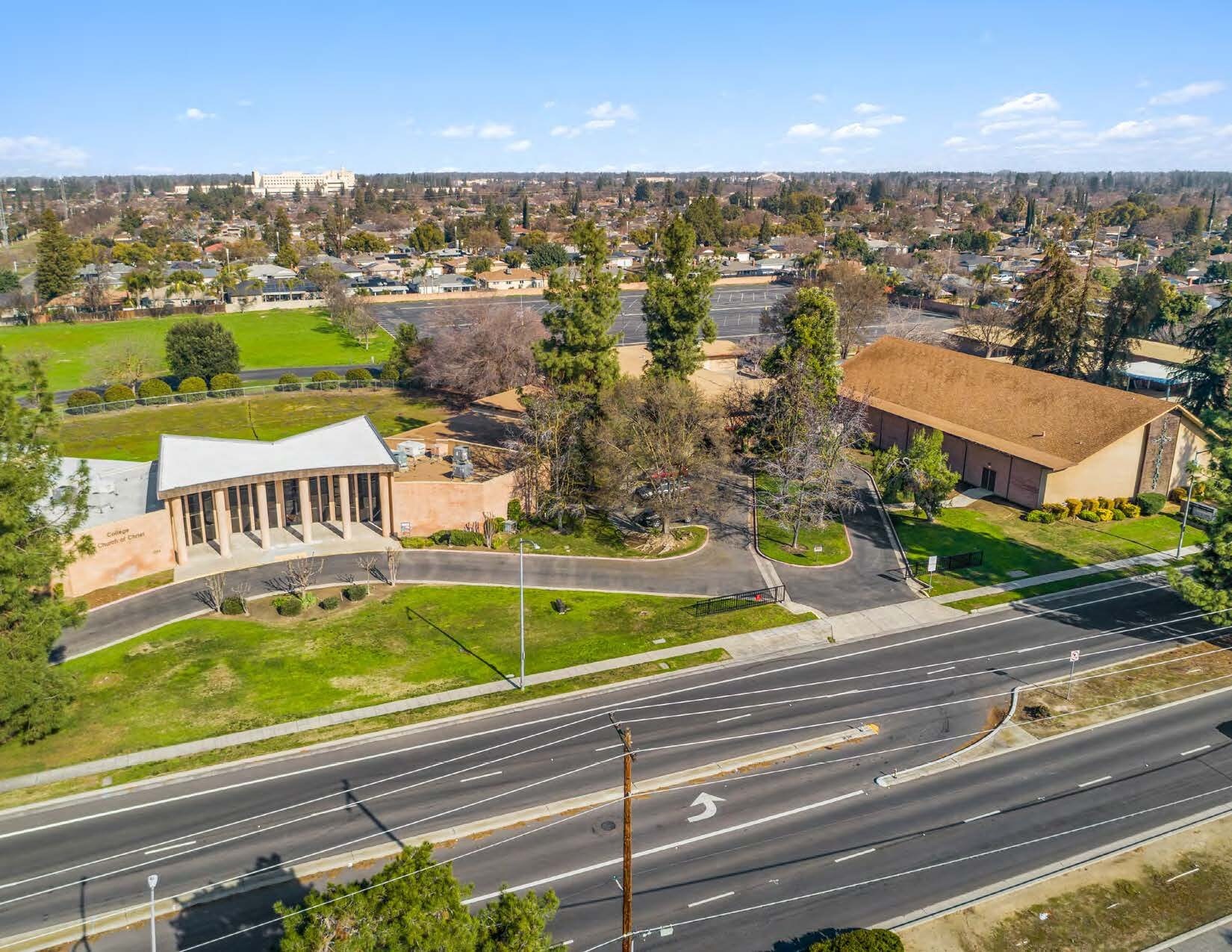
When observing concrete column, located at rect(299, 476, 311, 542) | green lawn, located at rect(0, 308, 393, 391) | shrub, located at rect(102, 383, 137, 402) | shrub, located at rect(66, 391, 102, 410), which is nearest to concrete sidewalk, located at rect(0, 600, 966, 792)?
concrete column, located at rect(299, 476, 311, 542)

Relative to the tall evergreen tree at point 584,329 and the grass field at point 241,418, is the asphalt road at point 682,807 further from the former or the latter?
the grass field at point 241,418

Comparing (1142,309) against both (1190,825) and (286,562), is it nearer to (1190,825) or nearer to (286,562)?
(1190,825)

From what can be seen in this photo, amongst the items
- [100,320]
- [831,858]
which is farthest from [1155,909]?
[100,320]

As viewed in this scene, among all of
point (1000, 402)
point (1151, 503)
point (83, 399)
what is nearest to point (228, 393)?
point (83, 399)

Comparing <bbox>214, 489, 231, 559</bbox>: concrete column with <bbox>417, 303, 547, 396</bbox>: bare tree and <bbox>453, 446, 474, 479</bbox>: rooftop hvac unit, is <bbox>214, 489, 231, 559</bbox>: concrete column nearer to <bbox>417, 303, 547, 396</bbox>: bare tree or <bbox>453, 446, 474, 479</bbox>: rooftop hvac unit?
<bbox>453, 446, 474, 479</bbox>: rooftop hvac unit

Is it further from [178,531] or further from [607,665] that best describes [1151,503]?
[178,531]
